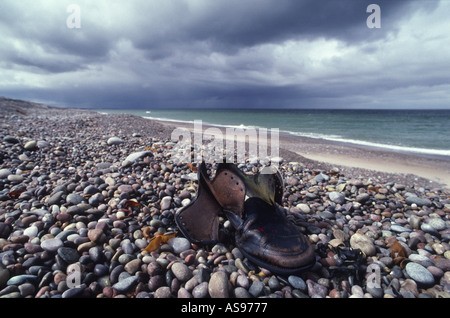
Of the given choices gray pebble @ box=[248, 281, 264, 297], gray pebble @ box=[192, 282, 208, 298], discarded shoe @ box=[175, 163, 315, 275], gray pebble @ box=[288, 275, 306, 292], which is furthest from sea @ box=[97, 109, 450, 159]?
gray pebble @ box=[192, 282, 208, 298]

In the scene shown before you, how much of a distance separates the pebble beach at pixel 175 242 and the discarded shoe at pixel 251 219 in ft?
0.38

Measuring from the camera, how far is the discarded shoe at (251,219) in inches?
69.5

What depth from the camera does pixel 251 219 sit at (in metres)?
2.04

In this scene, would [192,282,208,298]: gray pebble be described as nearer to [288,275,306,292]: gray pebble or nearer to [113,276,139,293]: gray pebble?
[113,276,139,293]: gray pebble

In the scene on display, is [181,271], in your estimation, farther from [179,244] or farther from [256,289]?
[256,289]

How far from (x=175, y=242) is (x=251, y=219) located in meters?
0.77

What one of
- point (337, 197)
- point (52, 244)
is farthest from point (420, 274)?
point (52, 244)

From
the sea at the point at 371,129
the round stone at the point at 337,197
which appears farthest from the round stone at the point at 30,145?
the sea at the point at 371,129

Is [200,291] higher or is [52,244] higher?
[52,244]

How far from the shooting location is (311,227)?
2424 mm

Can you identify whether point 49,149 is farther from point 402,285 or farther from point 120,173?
point 402,285

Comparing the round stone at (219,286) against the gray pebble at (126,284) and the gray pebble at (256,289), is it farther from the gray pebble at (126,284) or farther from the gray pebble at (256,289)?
the gray pebble at (126,284)

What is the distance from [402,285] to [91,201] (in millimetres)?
3221

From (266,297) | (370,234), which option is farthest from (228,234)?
(370,234)
